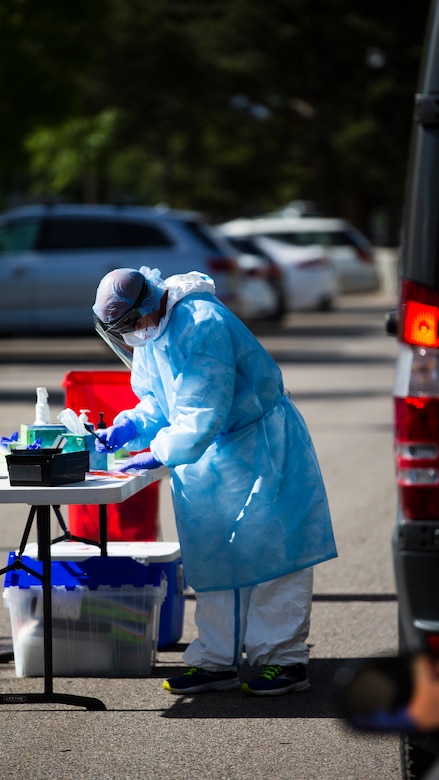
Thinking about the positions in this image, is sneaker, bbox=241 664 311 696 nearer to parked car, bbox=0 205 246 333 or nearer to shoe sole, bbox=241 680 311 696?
shoe sole, bbox=241 680 311 696

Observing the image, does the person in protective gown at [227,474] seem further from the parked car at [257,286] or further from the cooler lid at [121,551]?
the parked car at [257,286]

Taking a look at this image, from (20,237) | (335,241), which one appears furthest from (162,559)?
(335,241)

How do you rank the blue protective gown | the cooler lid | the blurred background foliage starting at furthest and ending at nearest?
the blurred background foliage → the cooler lid → the blue protective gown

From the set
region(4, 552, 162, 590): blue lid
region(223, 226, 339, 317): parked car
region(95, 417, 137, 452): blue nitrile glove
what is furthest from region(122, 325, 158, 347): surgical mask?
region(223, 226, 339, 317): parked car

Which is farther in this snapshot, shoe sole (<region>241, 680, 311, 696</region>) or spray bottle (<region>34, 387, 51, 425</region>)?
spray bottle (<region>34, 387, 51, 425</region>)

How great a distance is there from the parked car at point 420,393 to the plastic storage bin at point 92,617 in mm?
1911

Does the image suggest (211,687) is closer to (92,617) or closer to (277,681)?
(277,681)

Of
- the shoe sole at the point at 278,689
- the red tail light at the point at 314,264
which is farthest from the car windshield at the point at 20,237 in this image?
the shoe sole at the point at 278,689

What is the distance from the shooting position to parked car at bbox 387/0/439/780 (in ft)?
12.6

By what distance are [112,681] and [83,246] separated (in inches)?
598

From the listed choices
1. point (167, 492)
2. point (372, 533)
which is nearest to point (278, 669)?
point (372, 533)

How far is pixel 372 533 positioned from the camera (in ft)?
28.7

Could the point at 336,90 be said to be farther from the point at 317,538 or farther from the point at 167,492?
the point at 317,538

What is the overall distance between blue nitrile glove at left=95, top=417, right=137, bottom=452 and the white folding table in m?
0.13
